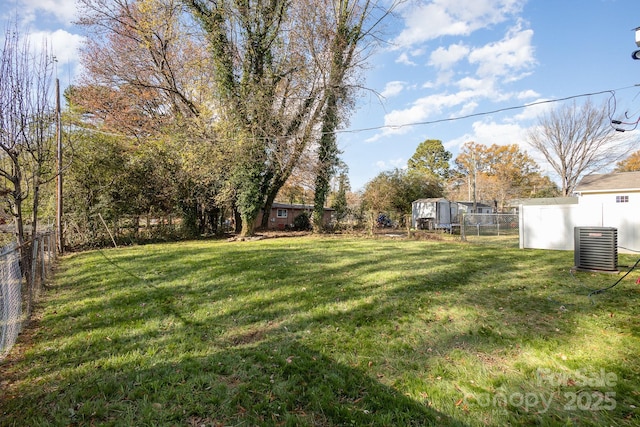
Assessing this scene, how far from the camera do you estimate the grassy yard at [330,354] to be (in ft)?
7.54

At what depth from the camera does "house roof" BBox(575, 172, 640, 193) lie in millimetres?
13875

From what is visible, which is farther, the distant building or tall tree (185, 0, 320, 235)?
the distant building

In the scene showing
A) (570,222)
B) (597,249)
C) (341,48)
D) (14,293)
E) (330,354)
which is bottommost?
(330,354)

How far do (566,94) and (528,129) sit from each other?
2140cm

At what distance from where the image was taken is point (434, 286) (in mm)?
5523

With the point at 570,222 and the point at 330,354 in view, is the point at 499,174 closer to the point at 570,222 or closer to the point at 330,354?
the point at 570,222

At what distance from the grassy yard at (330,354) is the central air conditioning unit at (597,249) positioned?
596 mm

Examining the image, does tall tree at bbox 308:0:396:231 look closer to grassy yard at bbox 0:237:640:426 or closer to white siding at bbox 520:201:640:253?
white siding at bbox 520:201:640:253

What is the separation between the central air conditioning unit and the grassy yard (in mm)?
596

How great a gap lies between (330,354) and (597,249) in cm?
699

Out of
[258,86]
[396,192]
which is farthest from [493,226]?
[258,86]

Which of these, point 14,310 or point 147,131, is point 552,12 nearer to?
point 14,310

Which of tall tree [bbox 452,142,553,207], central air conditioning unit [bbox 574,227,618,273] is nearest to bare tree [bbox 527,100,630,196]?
tall tree [bbox 452,142,553,207]

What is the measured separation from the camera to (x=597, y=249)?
6.55 metres
